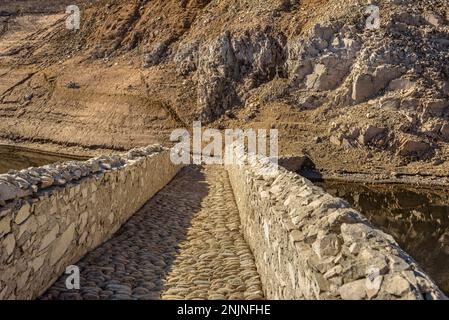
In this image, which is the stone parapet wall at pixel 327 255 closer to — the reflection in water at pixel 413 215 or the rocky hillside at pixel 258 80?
the reflection in water at pixel 413 215

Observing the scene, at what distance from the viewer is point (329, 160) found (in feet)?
91.2

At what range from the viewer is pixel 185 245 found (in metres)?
8.38

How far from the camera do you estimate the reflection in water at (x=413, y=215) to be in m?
13.1

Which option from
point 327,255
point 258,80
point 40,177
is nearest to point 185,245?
point 40,177

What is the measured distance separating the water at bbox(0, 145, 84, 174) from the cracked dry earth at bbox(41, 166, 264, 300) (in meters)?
16.3

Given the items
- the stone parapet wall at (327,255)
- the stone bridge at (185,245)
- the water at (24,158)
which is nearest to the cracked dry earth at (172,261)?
the stone bridge at (185,245)

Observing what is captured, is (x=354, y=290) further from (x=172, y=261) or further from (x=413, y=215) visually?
(x=413, y=215)

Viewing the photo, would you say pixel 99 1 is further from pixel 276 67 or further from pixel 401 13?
pixel 401 13

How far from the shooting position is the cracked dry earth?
5961mm

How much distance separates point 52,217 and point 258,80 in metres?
30.6

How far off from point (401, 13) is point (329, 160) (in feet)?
43.9

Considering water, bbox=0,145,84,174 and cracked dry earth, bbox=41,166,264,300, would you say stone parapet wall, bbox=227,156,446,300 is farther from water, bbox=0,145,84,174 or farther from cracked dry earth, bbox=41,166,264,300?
water, bbox=0,145,84,174

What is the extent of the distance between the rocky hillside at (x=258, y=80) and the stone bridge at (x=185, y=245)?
1974cm

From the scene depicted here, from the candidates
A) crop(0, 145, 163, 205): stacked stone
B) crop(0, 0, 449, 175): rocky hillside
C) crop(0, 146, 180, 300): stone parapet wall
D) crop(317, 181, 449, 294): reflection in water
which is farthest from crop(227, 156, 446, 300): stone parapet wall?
crop(0, 0, 449, 175): rocky hillside
